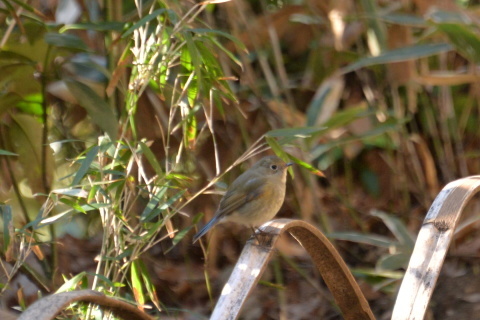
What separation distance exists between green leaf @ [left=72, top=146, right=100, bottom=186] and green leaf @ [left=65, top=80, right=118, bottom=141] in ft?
1.17

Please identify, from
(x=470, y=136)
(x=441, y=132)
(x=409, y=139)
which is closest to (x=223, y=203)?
(x=409, y=139)

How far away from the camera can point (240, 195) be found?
309 centimetres

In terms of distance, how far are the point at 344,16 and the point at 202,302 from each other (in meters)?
1.68

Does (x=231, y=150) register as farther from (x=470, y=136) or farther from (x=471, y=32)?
(x=470, y=136)

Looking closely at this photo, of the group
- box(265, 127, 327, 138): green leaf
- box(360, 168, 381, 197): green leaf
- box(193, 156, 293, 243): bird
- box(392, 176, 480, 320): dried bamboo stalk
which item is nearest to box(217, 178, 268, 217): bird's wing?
box(193, 156, 293, 243): bird

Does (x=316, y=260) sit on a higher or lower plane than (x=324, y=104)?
higher

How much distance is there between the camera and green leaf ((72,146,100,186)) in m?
1.98

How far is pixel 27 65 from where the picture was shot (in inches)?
116

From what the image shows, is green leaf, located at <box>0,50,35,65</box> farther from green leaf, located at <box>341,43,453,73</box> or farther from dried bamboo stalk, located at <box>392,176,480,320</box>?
dried bamboo stalk, located at <box>392,176,480,320</box>

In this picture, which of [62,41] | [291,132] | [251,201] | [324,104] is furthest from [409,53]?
[62,41]

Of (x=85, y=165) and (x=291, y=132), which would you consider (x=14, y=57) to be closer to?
(x=85, y=165)

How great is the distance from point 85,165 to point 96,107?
72 centimetres

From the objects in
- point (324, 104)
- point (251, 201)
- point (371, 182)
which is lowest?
point (371, 182)

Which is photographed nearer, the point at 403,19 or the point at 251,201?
the point at 251,201
